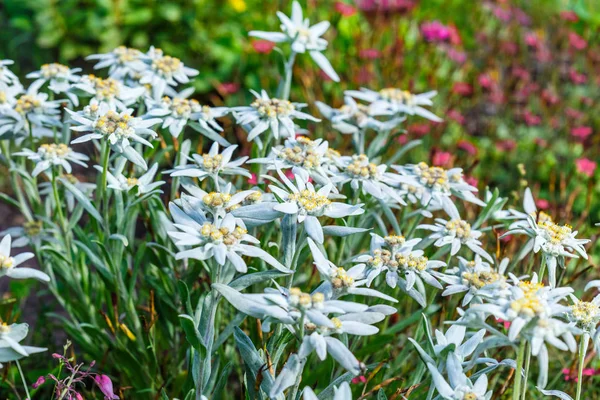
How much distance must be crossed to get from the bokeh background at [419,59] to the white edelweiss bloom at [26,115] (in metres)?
1.98

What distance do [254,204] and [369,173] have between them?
1.67 ft

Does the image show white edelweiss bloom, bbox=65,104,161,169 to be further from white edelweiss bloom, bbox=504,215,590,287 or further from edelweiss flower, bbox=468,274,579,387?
white edelweiss bloom, bbox=504,215,590,287

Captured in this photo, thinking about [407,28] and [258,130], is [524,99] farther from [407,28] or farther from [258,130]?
[258,130]

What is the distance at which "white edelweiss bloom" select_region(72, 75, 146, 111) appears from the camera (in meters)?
2.28

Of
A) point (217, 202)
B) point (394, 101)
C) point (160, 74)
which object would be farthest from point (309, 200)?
point (394, 101)

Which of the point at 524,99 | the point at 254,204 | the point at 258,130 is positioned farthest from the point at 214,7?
the point at 254,204

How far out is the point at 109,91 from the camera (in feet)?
7.57

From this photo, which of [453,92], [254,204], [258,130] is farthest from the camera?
[453,92]

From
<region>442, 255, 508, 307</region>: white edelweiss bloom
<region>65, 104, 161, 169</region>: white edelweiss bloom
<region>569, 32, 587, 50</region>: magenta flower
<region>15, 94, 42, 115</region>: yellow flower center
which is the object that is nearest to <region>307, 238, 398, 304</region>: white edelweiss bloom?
<region>442, 255, 508, 307</region>: white edelweiss bloom

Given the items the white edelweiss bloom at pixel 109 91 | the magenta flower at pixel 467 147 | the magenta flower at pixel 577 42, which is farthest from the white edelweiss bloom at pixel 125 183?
the magenta flower at pixel 577 42

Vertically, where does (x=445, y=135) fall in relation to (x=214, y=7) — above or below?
below

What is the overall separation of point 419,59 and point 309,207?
12.3ft

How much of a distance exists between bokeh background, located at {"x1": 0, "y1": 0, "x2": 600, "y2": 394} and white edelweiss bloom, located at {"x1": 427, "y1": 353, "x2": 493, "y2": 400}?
2604 mm

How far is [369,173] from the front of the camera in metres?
2.18
